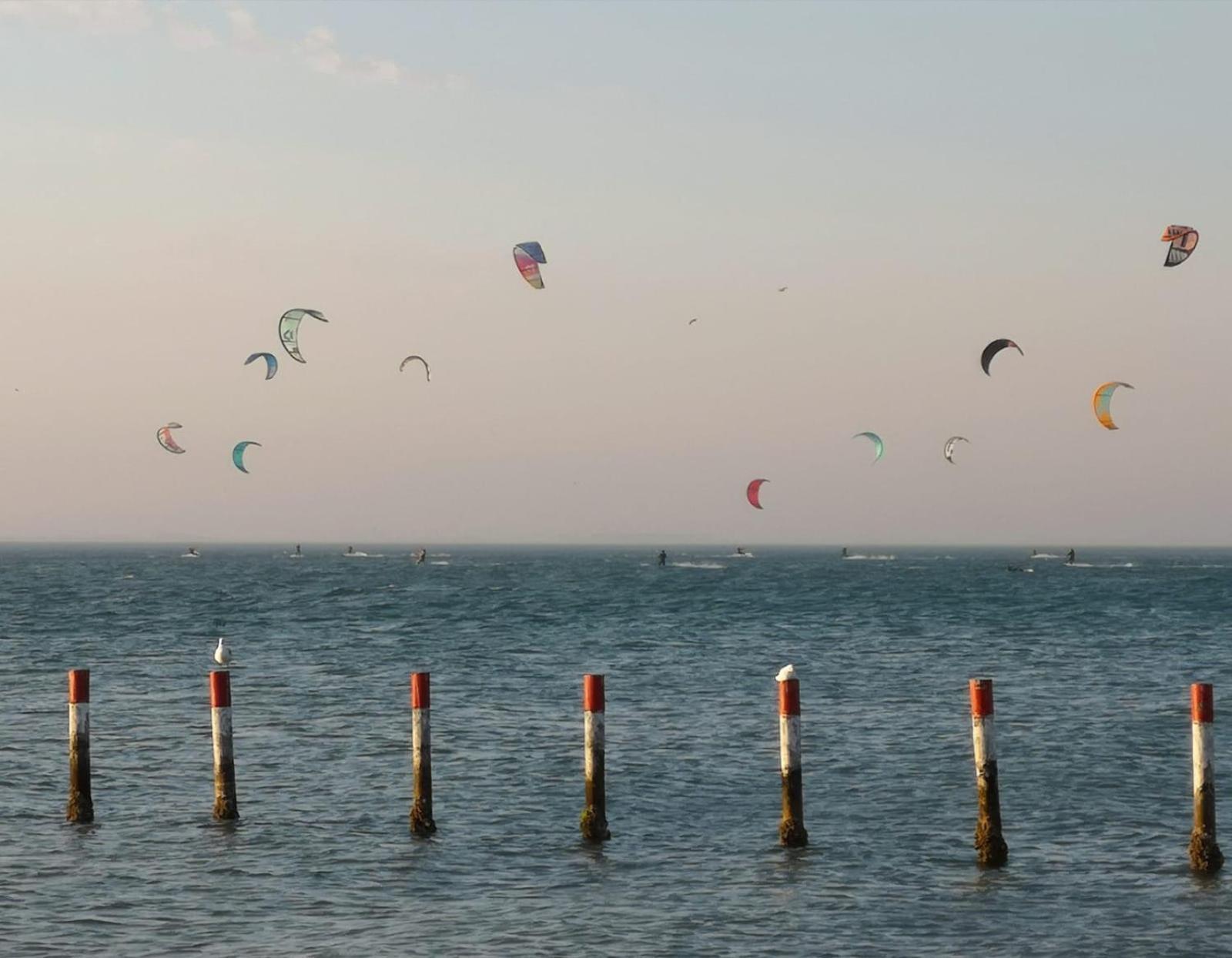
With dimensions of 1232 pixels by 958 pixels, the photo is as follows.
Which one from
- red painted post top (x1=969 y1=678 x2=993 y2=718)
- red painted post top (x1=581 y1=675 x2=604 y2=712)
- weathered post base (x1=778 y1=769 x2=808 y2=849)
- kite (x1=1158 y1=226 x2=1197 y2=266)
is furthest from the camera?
kite (x1=1158 y1=226 x2=1197 y2=266)

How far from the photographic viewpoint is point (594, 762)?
20.2 metres

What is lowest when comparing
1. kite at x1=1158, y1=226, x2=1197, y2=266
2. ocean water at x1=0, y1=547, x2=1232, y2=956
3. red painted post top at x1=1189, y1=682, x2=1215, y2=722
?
ocean water at x1=0, y1=547, x2=1232, y2=956

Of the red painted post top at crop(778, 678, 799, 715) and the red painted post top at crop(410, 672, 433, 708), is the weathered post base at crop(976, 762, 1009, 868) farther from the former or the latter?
the red painted post top at crop(410, 672, 433, 708)

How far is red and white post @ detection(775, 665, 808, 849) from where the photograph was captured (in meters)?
19.3

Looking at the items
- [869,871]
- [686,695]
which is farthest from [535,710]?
[869,871]

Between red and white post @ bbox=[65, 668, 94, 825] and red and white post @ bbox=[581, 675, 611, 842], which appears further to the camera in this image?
red and white post @ bbox=[65, 668, 94, 825]

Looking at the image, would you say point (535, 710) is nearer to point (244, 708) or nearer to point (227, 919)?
point (244, 708)

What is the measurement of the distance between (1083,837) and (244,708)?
19271 mm

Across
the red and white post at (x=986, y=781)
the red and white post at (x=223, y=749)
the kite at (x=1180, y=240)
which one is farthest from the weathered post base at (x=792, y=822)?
the kite at (x=1180, y=240)

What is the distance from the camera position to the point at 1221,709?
35844mm

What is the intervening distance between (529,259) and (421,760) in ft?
86.3

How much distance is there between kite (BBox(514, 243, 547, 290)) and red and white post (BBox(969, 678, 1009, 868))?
27.6 metres

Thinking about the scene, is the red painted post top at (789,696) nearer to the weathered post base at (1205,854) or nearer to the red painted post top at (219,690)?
the weathered post base at (1205,854)

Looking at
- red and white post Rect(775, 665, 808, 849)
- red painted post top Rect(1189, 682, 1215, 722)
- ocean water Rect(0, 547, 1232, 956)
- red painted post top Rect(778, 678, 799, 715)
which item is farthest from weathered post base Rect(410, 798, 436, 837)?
red painted post top Rect(1189, 682, 1215, 722)
